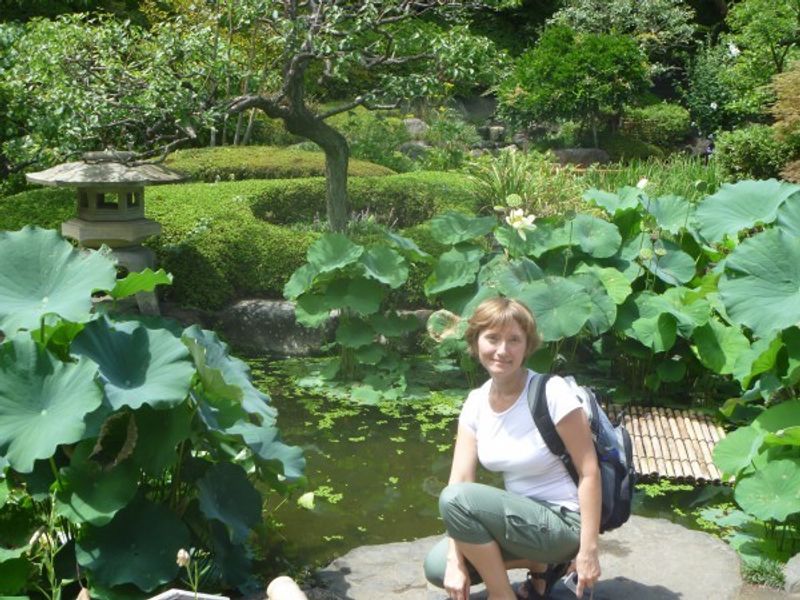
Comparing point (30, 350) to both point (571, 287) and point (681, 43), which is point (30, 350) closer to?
point (571, 287)

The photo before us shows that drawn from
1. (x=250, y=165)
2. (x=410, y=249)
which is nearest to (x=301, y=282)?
(x=410, y=249)

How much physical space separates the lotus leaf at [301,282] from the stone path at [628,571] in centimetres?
258

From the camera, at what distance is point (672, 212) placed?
6.29 metres

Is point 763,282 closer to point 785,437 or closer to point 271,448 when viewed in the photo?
point 785,437

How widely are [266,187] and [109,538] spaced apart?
19.5 ft

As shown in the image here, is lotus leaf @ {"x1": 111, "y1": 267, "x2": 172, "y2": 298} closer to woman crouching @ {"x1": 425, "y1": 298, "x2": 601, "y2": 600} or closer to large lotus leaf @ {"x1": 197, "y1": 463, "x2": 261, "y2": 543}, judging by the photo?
large lotus leaf @ {"x1": 197, "y1": 463, "x2": 261, "y2": 543}

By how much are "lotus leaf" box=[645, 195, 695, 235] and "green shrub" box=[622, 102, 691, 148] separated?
416 inches

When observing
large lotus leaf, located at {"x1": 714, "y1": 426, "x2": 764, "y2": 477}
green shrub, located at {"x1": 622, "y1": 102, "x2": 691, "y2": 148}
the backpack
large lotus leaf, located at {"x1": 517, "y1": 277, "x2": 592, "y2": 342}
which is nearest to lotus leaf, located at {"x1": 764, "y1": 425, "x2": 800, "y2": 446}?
large lotus leaf, located at {"x1": 714, "y1": 426, "x2": 764, "y2": 477}

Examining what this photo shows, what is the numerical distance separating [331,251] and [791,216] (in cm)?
270

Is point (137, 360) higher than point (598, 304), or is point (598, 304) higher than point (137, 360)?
point (137, 360)

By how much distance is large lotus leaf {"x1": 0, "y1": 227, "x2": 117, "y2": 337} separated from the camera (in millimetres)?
3400

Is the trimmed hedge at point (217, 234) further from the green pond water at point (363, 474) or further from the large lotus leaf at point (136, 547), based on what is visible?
the large lotus leaf at point (136, 547)

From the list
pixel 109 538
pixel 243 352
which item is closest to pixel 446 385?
pixel 243 352

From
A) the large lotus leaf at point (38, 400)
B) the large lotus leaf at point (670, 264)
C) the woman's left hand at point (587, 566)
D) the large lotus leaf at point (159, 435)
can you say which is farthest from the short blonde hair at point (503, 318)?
the large lotus leaf at point (670, 264)
